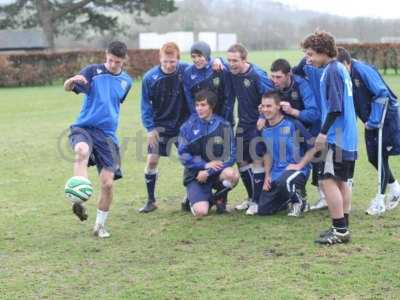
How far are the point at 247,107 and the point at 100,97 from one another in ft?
5.75

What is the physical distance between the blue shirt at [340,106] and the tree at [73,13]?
40.1 metres

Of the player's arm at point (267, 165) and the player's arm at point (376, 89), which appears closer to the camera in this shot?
the player's arm at point (376, 89)

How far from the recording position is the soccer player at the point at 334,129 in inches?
227

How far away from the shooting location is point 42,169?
10570 mm

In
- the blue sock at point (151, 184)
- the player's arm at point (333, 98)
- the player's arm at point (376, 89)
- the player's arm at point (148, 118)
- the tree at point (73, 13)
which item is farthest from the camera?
the tree at point (73, 13)

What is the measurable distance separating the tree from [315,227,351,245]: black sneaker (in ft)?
132

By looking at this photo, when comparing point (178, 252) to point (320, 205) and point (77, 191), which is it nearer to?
point (77, 191)

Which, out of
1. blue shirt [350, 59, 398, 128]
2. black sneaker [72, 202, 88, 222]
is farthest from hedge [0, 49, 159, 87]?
black sneaker [72, 202, 88, 222]

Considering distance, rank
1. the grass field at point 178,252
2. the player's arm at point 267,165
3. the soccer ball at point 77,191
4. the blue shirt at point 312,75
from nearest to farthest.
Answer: the grass field at point 178,252 < the soccer ball at point 77,191 < the blue shirt at point 312,75 < the player's arm at point 267,165

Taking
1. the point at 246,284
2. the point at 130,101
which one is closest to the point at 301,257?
the point at 246,284

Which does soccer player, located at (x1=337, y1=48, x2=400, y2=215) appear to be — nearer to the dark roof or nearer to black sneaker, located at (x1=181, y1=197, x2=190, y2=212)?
black sneaker, located at (x1=181, y1=197, x2=190, y2=212)

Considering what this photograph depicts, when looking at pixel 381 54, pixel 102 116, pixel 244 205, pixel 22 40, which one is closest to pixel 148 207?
pixel 244 205

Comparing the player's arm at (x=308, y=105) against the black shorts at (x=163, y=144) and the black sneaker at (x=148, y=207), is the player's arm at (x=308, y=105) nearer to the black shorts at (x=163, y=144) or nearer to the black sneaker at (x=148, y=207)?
the black shorts at (x=163, y=144)

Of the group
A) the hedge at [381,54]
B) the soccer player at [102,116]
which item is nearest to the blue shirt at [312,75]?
the soccer player at [102,116]
